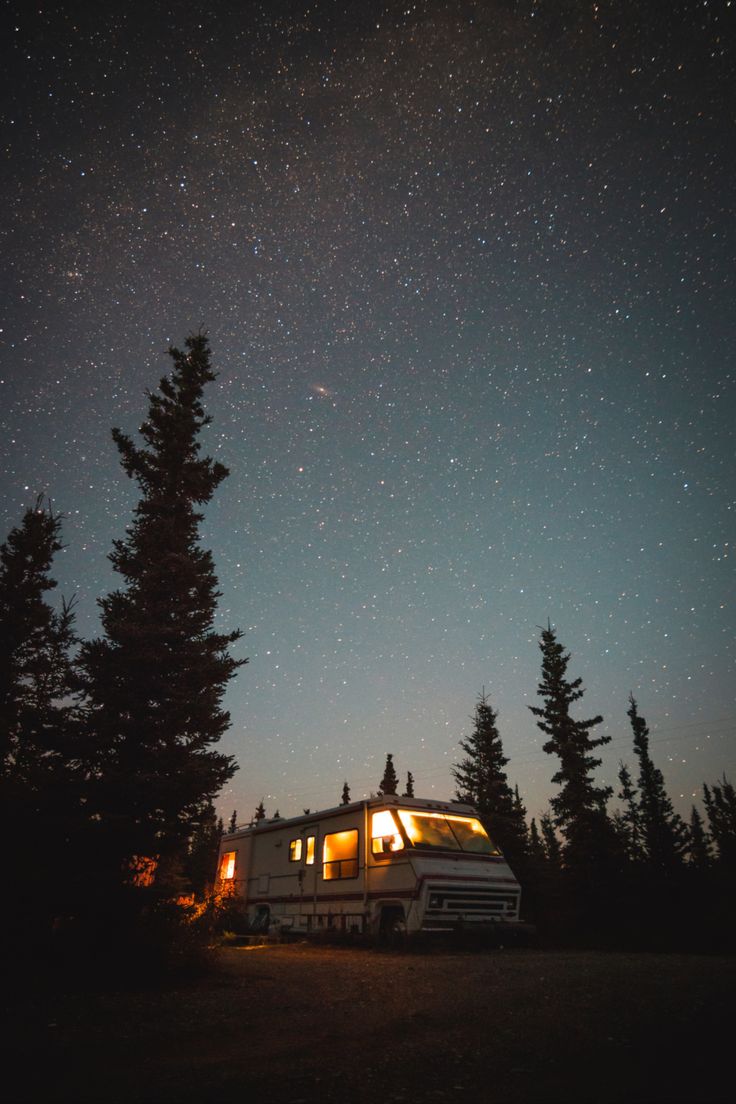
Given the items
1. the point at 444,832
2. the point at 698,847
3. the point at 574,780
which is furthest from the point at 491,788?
the point at 698,847

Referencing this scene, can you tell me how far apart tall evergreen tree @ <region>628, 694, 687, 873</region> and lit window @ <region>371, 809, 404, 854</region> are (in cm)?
1349

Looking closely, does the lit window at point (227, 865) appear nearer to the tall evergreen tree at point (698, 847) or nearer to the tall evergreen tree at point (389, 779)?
the tall evergreen tree at point (698, 847)

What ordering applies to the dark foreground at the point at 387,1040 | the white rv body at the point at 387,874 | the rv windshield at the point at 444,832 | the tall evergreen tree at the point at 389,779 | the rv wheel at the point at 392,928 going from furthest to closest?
the tall evergreen tree at the point at 389,779, the rv windshield at the point at 444,832, the white rv body at the point at 387,874, the rv wheel at the point at 392,928, the dark foreground at the point at 387,1040

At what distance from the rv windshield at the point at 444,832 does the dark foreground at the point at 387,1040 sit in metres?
5.25

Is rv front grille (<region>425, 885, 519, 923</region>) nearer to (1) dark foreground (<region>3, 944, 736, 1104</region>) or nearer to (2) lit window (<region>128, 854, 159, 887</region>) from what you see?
(1) dark foreground (<region>3, 944, 736, 1104</region>)

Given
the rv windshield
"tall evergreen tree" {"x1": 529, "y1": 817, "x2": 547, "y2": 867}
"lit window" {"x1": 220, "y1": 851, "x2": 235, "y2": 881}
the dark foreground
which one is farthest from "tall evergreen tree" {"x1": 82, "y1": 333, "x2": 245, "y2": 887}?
"tall evergreen tree" {"x1": 529, "y1": 817, "x2": 547, "y2": 867}

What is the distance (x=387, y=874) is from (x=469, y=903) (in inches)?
71.8

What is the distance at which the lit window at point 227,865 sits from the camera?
19062mm

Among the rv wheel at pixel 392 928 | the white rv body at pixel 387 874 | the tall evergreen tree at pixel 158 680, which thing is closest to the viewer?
the tall evergreen tree at pixel 158 680

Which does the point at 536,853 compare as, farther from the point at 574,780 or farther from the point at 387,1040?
the point at 387,1040

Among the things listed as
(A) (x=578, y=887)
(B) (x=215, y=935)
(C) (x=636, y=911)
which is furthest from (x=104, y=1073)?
(A) (x=578, y=887)

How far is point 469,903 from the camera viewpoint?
39.8ft

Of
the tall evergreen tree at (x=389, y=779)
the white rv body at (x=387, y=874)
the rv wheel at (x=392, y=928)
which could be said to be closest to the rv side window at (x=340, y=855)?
the white rv body at (x=387, y=874)

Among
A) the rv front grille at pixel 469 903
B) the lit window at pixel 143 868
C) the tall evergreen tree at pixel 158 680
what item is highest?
the tall evergreen tree at pixel 158 680
